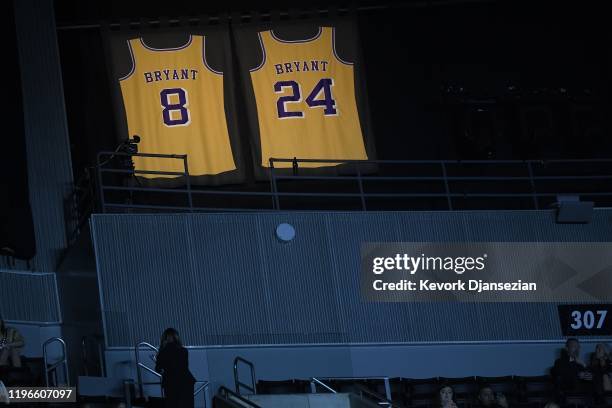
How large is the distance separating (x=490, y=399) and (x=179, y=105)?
6.42m

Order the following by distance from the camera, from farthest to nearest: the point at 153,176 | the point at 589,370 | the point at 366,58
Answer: the point at 366,58, the point at 153,176, the point at 589,370

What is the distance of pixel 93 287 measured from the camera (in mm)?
15453

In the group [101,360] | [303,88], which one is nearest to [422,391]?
[101,360]

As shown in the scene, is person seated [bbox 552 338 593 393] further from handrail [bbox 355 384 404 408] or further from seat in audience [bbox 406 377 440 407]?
handrail [bbox 355 384 404 408]

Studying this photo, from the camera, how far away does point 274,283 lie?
15578 mm

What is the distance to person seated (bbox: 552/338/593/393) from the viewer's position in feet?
49.2

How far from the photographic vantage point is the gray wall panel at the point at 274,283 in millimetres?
15180

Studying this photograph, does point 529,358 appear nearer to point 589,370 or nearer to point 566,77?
point 589,370

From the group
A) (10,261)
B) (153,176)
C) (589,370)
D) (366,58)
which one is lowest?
(589,370)

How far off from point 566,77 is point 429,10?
2.09m

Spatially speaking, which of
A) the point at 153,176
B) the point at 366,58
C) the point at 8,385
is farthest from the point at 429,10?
the point at 8,385

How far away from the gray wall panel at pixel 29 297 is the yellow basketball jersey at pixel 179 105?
2456 mm

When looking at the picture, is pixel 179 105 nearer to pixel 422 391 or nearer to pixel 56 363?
pixel 56 363

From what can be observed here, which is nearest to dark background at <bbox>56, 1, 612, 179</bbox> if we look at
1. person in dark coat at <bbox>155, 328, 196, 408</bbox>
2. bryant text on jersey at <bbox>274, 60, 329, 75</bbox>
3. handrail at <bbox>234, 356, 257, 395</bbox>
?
bryant text on jersey at <bbox>274, 60, 329, 75</bbox>
